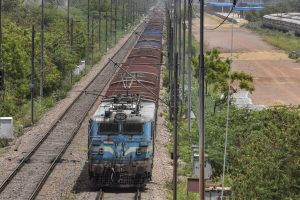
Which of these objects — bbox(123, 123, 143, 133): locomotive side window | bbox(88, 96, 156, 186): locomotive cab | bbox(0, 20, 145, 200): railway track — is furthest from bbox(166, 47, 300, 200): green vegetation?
bbox(0, 20, 145, 200): railway track

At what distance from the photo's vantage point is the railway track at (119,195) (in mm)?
23016

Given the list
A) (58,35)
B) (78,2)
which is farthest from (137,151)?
(78,2)

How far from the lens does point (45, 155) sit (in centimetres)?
2991

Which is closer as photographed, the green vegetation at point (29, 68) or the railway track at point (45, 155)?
the railway track at point (45, 155)

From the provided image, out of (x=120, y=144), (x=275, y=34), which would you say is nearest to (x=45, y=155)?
(x=120, y=144)

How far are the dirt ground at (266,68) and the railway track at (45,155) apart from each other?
17291mm

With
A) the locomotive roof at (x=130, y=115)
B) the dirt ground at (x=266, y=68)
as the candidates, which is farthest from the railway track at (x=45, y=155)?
the dirt ground at (x=266, y=68)

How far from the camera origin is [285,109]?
1401 inches

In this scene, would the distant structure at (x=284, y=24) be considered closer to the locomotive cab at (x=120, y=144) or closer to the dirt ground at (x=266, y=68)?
the dirt ground at (x=266, y=68)

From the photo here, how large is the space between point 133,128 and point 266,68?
5792 cm

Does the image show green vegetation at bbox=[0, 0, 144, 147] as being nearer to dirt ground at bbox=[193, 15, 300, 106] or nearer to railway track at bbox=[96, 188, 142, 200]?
railway track at bbox=[96, 188, 142, 200]

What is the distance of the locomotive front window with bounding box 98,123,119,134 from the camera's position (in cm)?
2303

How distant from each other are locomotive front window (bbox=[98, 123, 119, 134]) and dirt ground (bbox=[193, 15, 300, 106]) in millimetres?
31218

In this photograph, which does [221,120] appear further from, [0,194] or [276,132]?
[0,194]
